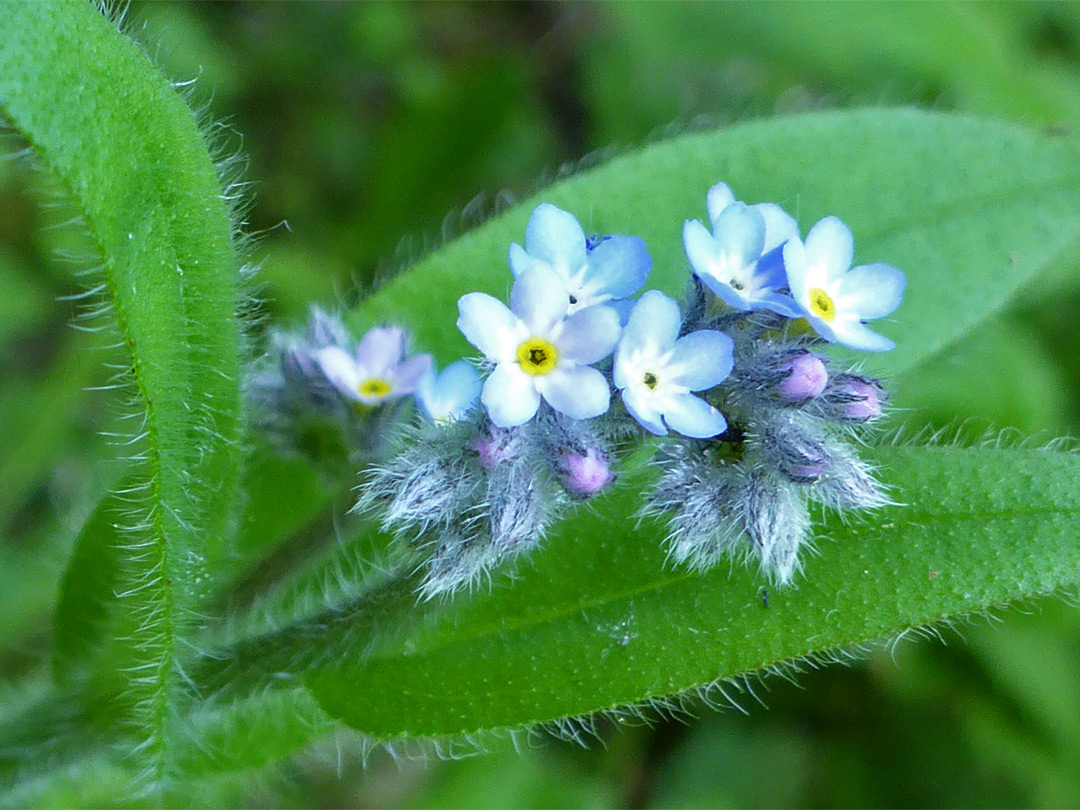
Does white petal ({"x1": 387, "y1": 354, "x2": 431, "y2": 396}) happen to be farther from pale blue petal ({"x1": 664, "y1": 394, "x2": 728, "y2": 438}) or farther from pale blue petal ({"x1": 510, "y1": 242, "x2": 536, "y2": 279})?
pale blue petal ({"x1": 664, "y1": 394, "x2": 728, "y2": 438})

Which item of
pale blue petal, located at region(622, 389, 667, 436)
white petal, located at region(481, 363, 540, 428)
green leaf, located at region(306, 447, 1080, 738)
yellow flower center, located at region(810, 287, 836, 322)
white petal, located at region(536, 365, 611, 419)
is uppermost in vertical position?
white petal, located at region(481, 363, 540, 428)

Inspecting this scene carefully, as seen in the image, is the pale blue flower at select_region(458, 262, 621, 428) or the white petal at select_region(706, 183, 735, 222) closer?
the pale blue flower at select_region(458, 262, 621, 428)

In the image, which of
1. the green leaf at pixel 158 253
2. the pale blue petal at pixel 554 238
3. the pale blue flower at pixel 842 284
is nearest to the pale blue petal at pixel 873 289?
the pale blue flower at pixel 842 284

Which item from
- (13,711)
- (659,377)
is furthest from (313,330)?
(13,711)

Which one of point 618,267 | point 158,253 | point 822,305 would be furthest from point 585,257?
point 158,253

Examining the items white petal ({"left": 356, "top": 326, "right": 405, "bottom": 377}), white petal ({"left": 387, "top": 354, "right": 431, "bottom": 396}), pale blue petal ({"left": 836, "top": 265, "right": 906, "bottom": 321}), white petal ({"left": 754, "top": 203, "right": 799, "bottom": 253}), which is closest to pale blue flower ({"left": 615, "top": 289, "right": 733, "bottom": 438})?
white petal ({"left": 754, "top": 203, "right": 799, "bottom": 253})

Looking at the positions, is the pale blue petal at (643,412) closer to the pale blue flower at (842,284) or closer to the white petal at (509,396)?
the white petal at (509,396)
